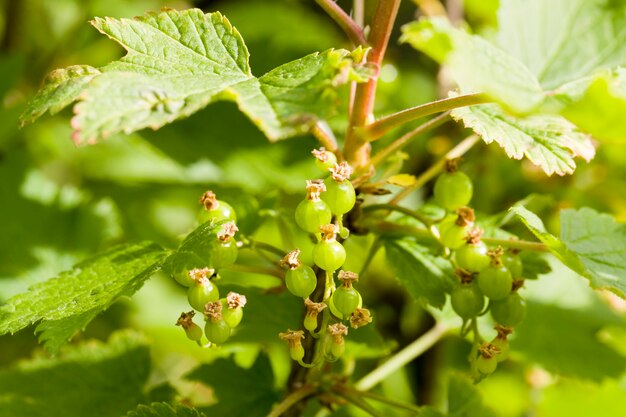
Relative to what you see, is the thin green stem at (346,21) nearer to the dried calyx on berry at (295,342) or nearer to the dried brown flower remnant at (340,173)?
the dried brown flower remnant at (340,173)

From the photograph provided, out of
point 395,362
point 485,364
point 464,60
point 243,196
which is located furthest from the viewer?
point 395,362

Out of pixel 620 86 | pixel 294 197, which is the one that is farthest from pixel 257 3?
pixel 620 86

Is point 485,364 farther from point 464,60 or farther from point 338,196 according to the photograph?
point 464,60

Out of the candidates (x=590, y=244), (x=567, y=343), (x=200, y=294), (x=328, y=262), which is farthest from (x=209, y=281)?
(x=567, y=343)

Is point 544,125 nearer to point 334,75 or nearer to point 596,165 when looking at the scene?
point 334,75

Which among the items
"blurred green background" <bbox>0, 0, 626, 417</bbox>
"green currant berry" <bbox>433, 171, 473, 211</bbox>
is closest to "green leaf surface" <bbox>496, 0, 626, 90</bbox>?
"blurred green background" <bbox>0, 0, 626, 417</bbox>

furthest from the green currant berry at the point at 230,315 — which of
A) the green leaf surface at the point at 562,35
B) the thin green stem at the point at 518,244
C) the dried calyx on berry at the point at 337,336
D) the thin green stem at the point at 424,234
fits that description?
the green leaf surface at the point at 562,35
